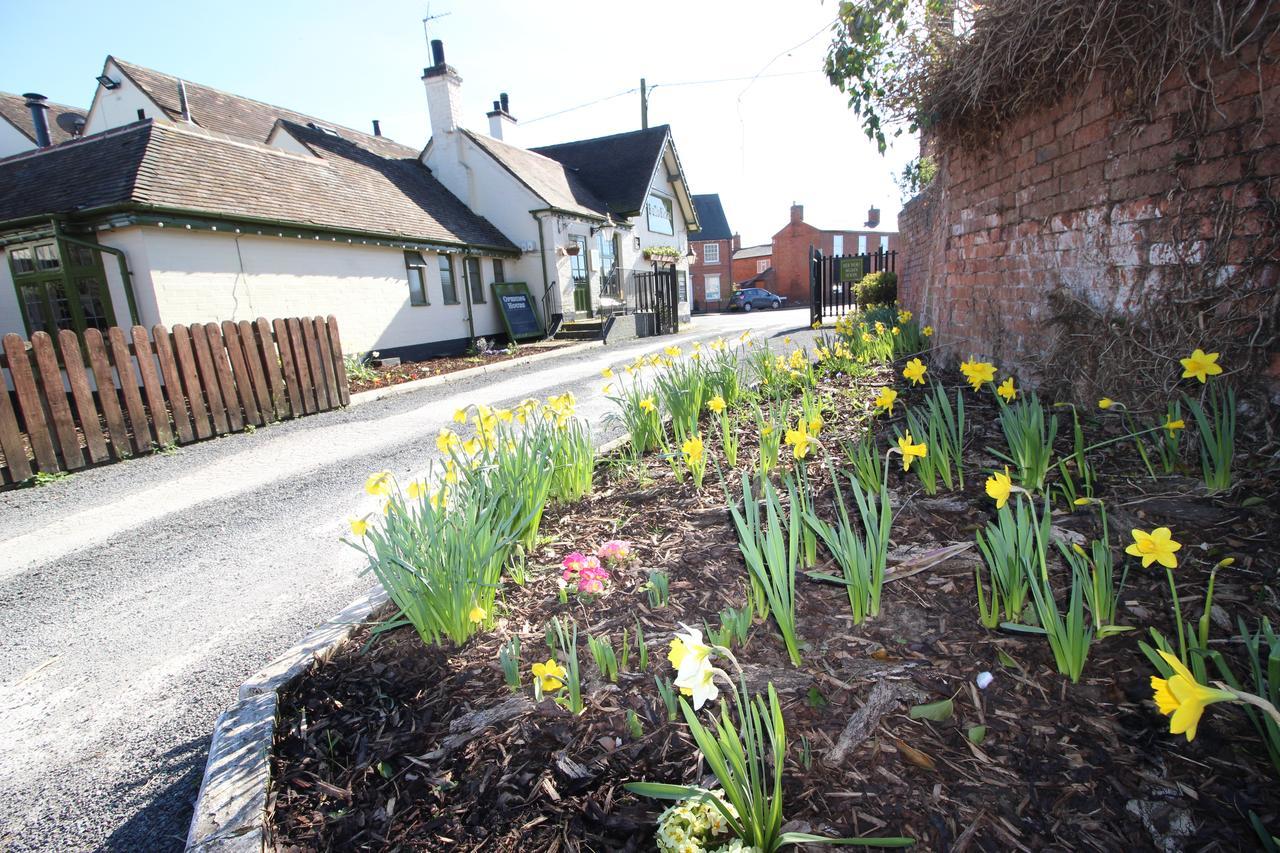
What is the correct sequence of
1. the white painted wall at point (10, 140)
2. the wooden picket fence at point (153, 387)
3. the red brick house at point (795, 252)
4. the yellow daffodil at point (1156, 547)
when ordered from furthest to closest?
the red brick house at point (795, 252) → the white painted wall at point (10, 140) → the wooden picket fence at point (153, 387) → the yellow daffodil at point (1156, 547)

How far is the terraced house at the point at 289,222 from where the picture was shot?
9297mm

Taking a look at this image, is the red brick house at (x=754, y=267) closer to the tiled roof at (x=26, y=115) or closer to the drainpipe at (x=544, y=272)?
the drainpipe at (x=544, y=272)

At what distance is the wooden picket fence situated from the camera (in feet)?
18.1

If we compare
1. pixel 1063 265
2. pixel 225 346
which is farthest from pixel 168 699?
pixel 225 346

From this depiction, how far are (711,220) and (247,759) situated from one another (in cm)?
4639

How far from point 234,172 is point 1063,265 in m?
13.0

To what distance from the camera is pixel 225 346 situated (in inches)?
283

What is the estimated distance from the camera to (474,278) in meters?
16.3

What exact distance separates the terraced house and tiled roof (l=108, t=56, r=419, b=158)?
7 cm

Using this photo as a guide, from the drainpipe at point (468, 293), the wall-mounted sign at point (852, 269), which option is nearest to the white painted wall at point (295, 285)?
the drainpipe at point (468, 293)

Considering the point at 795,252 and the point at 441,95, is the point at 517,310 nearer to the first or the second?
the point at 441,95

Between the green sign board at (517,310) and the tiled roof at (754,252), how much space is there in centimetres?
3323

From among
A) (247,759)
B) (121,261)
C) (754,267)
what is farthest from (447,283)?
(754,267)

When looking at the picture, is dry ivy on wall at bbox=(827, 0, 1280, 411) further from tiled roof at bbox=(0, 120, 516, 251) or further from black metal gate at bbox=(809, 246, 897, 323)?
black metal gate at bbox=(809, 246, 897, 323)
